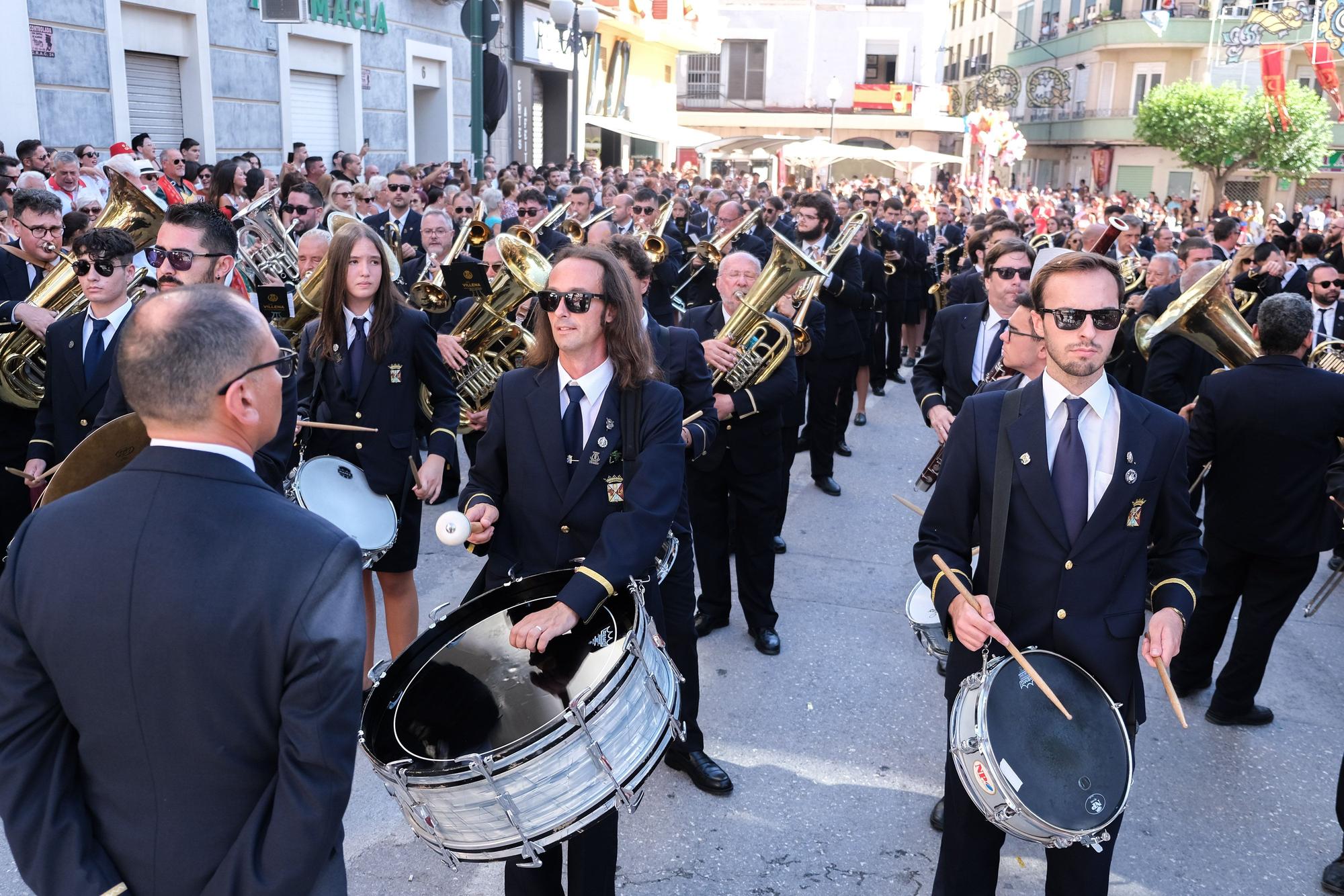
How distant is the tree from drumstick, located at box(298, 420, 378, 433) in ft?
122

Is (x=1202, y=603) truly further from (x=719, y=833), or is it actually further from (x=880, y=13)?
(x=880, y=13)

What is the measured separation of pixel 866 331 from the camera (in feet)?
33.6

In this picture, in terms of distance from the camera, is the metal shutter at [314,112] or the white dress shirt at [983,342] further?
the metal shutter at [314,112]

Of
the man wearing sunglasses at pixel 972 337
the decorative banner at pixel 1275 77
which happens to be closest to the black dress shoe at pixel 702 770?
the man wearing sunglasses at pixel 972 337

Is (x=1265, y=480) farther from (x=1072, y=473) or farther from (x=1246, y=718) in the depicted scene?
(x=1072, y=473)

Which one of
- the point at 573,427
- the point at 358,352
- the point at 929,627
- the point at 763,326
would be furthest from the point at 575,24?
the point at 929,627

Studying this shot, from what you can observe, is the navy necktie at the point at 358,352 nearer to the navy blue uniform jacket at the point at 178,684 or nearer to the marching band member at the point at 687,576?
the marching band member at the point at 687,576

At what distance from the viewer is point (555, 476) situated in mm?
3262

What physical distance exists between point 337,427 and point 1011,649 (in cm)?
254

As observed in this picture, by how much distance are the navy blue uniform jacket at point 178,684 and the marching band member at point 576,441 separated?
120 cm

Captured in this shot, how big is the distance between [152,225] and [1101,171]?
4615cm

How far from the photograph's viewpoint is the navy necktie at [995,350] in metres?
5.30

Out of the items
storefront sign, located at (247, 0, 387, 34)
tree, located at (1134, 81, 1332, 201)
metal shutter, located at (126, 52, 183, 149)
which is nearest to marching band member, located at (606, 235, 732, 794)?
metal shutter, located at (126, 52, 183, 149)

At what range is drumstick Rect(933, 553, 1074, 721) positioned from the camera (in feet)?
8.84
